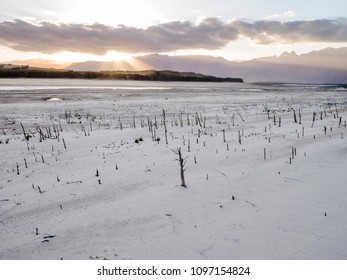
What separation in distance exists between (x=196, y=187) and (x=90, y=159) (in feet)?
14.2

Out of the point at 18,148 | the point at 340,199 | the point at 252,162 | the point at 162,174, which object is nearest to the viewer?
the point at 340,199

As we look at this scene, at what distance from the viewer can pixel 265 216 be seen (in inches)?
242

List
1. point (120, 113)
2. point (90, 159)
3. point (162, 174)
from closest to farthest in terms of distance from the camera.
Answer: point (162, 174)
point (90, 159)
point (120, 113)

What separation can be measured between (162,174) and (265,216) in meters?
3.36

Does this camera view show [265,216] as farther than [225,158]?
No

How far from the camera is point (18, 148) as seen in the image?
12.1m

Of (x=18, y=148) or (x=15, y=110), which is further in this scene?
(x=15, y=110)

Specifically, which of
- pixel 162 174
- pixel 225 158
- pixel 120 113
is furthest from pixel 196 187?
pixel 120 113

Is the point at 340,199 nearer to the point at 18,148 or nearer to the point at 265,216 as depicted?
the point at 265,216

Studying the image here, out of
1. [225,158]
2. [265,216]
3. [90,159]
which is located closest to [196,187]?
[265,216]

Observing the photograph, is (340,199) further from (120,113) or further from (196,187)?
(120,113)
